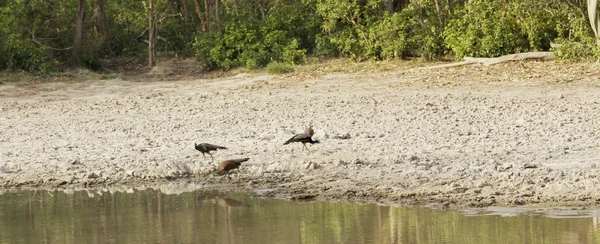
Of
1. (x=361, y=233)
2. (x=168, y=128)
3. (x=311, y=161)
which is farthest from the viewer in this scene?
(x=168, y=128)

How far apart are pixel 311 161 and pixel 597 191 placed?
333cm

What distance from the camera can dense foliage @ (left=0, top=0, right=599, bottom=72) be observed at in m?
21.0

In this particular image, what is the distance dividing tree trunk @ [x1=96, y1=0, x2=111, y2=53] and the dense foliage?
47 mm

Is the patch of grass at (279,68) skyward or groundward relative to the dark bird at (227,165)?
skyward

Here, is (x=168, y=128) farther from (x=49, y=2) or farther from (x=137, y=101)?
(x=49, y=2)

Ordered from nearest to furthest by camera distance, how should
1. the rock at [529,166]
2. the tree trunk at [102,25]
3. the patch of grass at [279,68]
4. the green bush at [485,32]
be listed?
the rock at [529,166], the green bush at [485,32], the patch of grass at [279,68], the tree trunk at [102,25]

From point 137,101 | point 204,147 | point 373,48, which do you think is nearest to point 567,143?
point 204,147

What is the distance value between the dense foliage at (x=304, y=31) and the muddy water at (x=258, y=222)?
39.3ft

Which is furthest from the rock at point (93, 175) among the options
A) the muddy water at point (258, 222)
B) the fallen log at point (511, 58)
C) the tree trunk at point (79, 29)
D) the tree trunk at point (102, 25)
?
the tree trunk at point (102, 25)

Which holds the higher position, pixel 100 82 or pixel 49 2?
pixel 49 2

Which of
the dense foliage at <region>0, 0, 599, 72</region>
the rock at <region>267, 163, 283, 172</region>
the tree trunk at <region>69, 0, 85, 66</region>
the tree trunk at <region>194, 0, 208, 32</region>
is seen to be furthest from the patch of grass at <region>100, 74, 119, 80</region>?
the rock at <region>267, 163, 283, 172</region>

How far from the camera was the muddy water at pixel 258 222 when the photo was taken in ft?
24.8

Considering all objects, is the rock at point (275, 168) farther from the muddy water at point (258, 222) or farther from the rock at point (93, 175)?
the rock at point (93, 175)

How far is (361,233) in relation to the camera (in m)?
7.78
